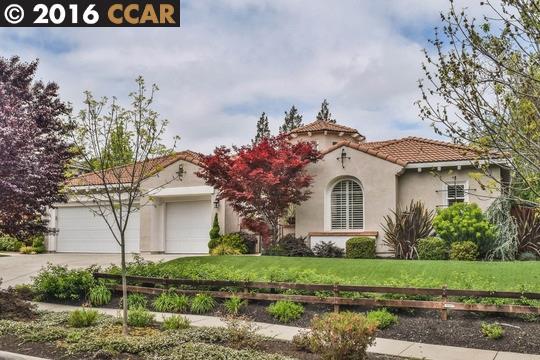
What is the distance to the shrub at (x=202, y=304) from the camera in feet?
34.0

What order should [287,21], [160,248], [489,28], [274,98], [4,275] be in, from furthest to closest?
[160,248], [274,98], [4,275], [287,21], [489,28]

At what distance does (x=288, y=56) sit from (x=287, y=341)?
761 cm

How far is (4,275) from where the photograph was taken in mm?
16797

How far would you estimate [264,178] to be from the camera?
17734 mm

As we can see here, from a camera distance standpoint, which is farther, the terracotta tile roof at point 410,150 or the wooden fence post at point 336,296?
the terracotta tile roof at point 410,150

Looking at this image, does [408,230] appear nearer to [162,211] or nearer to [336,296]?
[336,296]

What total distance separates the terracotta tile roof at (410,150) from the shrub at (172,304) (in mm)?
10024

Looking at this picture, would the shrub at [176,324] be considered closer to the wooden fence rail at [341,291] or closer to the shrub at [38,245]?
the wooden fence rail at [341,291]

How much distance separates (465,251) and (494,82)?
11.5 meters

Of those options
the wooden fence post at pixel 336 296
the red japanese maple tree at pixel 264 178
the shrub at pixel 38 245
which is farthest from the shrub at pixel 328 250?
the shrub at pixel 38 245

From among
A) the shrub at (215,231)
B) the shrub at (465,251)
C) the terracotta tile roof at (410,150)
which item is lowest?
the shrub at (465,251)

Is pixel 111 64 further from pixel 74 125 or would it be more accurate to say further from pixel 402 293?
pixel 402 293

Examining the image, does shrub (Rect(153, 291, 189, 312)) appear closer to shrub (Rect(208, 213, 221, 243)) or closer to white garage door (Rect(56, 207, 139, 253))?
shrub (Rect(208, 213, 221, 243))

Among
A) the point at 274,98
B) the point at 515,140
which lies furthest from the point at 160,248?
the point at 515,140
